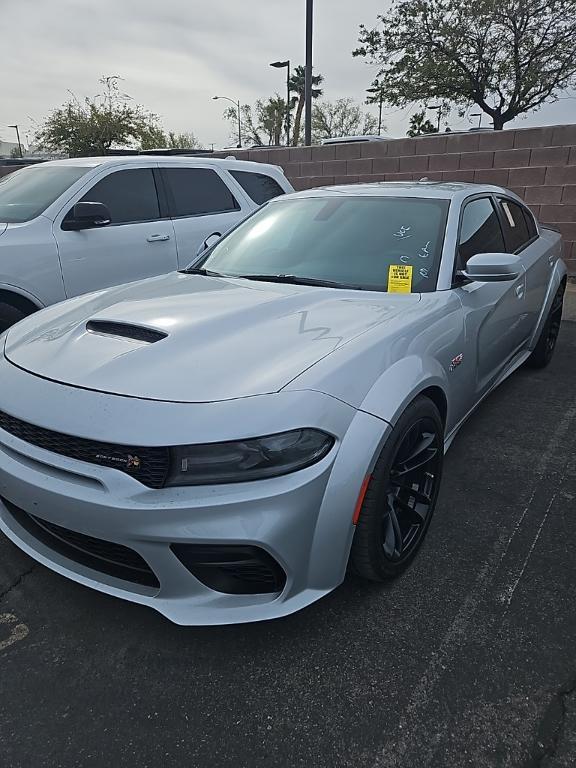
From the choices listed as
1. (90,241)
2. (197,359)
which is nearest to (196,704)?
(197,359)

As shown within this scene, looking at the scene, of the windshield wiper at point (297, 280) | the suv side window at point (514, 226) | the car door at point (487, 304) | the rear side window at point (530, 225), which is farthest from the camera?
the rear side window at point (530, 225)

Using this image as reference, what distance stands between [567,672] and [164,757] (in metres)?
1.31

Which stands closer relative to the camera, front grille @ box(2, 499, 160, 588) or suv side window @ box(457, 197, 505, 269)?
front grille @ box(2, 499, 160, 588)

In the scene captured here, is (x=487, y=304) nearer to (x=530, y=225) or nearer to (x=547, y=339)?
(x=530, y=225)

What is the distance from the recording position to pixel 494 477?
3.06 m

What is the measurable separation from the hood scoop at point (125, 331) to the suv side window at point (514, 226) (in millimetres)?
2623

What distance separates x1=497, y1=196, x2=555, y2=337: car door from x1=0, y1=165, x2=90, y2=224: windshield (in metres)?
3.48

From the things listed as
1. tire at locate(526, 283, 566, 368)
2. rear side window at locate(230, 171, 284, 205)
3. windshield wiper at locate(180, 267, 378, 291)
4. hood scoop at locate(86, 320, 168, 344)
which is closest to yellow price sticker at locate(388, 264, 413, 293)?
windshield wiper at locate(180, 267, 378, 291)

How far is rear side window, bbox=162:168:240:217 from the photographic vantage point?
531 centimetres

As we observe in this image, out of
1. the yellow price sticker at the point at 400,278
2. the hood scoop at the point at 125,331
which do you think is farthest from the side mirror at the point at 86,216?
the yellow price sticker at the point at 400,278

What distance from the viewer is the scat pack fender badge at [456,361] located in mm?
2573

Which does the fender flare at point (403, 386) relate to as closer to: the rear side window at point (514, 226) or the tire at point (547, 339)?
the rear side window at point (514, 226)

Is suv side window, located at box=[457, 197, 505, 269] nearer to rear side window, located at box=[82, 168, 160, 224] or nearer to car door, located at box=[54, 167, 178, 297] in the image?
car door, located at box=[54, 167, 178, 297]

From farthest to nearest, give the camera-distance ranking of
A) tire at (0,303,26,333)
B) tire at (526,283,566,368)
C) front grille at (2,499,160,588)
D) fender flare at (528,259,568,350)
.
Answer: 1. tire at (526,283,566,368)
2. fender flare at (528,259,568,350)
3. tire at (0,303,26,333)
4. front grille at (2,499,160,588)
